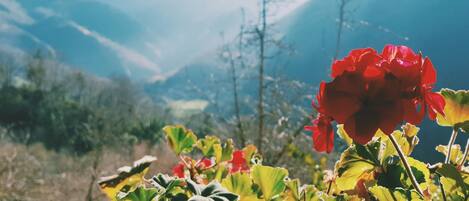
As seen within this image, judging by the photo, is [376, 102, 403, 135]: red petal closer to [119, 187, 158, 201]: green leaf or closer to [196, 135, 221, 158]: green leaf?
[119, 187, 158, 201]: green leaf

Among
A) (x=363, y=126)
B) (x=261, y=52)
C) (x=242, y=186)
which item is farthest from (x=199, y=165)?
(x=261, y=52)

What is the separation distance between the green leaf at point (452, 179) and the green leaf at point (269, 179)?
27 cm

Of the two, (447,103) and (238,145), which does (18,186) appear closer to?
(238,145)

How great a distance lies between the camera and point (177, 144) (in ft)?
3.99

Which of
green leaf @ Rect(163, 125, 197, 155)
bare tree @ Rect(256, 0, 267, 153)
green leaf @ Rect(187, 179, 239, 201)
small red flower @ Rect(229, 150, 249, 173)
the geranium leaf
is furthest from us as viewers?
bare tree @ Rect(256, 0, 267, 153)

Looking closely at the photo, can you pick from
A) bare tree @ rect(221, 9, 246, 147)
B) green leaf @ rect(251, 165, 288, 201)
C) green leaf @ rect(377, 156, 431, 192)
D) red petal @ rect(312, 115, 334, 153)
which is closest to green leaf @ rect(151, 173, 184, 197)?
green leaf @ rect(251, 165, 288, 201)

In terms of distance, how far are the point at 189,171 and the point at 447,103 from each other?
24.3 inches

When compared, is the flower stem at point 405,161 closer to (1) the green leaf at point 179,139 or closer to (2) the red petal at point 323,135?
(2) the red petal at point 323,135

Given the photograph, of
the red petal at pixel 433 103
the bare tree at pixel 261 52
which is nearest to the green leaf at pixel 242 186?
the red petal at pixel 433 103

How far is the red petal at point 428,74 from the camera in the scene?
2.77ft

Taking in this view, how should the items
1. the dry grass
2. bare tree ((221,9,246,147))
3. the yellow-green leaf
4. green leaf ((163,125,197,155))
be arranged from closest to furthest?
the yellow-green leaf
green leaf ((163,125,197,155))
bare tree ((221,9,246,147))
the dry grass

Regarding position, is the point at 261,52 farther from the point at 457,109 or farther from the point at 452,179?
the point at 452,179

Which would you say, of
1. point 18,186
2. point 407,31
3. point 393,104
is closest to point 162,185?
point 393,104

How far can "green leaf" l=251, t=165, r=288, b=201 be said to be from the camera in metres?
0.95
